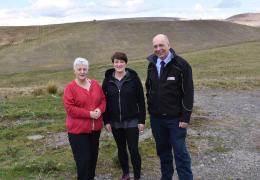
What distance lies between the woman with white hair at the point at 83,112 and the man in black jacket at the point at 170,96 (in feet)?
2.42

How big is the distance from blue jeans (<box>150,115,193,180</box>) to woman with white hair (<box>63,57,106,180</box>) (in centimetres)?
81

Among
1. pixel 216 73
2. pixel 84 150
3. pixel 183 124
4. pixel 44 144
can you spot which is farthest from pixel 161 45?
pixel 216 73

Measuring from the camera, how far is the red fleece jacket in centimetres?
575

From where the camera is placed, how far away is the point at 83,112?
5.72 m

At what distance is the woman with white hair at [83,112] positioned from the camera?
5.76 meters

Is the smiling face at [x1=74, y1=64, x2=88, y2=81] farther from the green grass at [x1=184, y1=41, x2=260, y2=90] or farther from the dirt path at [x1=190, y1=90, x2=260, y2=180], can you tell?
the green grass at [x1=184, y1=41, x2=260, y2=90]

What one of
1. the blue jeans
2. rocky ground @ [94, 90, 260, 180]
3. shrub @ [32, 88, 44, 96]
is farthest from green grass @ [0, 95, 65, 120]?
the blue jeans

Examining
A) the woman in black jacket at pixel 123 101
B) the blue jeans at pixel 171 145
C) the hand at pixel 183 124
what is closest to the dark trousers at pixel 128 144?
the woman in black jacket at pixel 123 101

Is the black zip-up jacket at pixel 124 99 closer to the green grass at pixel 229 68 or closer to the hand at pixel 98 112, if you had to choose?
the hand at pixel 98 112

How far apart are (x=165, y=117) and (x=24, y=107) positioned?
783 centimetres

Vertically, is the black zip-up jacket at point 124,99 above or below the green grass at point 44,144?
above

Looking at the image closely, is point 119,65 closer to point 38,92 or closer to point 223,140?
point 223,140

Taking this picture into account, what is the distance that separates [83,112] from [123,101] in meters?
0.63

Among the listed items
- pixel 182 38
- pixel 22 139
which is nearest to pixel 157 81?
pixel 22 139
